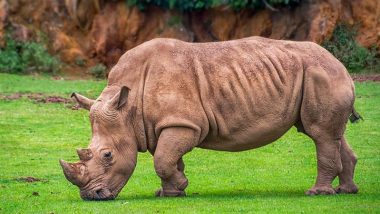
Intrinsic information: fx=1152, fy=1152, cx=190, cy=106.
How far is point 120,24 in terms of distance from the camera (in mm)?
32531

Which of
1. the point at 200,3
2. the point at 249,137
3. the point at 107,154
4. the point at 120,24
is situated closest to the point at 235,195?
the point at 249,137

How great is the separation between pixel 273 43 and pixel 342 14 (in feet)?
55.7

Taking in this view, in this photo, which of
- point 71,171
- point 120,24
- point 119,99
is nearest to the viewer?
point 71,171

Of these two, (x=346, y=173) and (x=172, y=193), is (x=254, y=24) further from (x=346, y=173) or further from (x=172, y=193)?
(x=172, y=193)

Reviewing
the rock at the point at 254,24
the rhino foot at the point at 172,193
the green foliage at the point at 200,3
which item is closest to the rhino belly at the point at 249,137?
the rhino foot at the point at 172,193

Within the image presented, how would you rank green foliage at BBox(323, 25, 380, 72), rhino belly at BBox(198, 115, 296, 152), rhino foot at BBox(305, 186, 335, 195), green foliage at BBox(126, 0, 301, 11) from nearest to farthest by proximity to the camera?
rhino foot at BBox(305, 186, 335, 195) < rhino belly at BBox(198, 115, 296, 152) < green foliage at BBox(323, 25, 380, 72) < green foliage at BBox(126, 0, 301, 11)

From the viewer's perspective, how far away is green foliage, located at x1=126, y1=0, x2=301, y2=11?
3127 centimetres

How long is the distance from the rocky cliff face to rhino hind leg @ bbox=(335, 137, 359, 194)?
1675 centimetres

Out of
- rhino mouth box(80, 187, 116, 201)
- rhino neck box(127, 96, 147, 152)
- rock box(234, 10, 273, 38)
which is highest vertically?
rhino neck box(127, 96, 147, 152)

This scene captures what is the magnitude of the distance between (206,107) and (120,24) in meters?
18.6

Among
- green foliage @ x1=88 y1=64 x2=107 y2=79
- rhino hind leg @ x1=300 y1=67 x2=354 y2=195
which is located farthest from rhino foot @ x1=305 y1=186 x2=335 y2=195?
green foliage @ x1=88 y1=64 x2=107 y2=79

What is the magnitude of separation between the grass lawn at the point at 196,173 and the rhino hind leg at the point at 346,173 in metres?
0.16

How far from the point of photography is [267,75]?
14375 mm

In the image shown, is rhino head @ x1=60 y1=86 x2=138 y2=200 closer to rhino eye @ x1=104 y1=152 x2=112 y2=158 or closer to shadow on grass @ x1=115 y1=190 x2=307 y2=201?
rhino eye @ x1=104 y1=152 x2=112 y2=158
